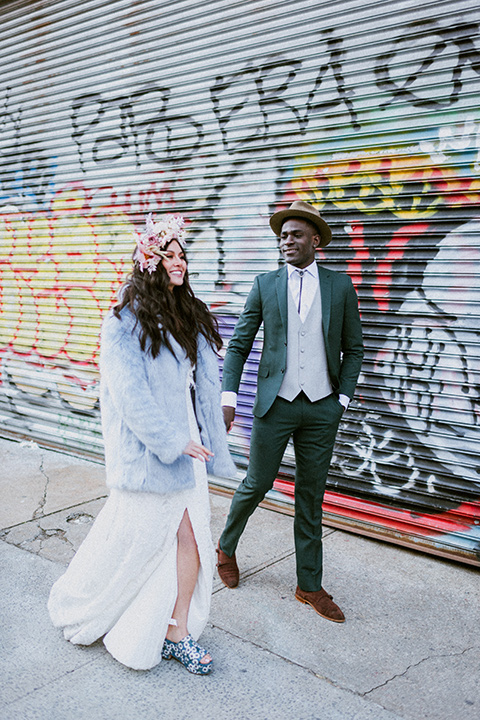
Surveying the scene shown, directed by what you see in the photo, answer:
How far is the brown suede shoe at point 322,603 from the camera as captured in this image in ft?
10.8

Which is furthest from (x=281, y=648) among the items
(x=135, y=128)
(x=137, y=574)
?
(x=135, y=128)

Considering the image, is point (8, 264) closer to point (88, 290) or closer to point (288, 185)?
point (88, 290)

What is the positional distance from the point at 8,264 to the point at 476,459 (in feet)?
17.5

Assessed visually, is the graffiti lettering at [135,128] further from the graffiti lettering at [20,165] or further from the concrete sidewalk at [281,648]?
the concrete sidewalk at [281,648]

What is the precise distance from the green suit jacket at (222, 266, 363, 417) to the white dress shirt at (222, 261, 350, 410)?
0.03m

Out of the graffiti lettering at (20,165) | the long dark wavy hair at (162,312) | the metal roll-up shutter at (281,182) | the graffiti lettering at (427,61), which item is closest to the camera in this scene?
Answer: the long dark wavy hair at (162,312)

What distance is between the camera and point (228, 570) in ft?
12.0

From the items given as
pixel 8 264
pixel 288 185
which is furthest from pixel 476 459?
pixel 8 264

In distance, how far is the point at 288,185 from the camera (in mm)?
4609

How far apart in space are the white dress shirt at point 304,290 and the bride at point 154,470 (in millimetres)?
416

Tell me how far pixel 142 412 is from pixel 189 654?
113 cm

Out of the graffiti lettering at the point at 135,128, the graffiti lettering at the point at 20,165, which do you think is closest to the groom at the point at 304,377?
the graffiti lettering at the point at 135,128

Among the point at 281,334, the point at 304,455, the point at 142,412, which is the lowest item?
the point at 304,455

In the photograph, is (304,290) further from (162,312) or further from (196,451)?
(196,451)
